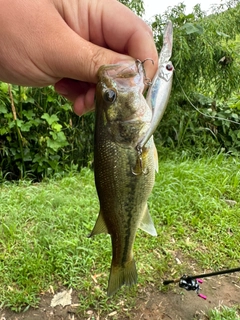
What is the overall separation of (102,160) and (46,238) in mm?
2074

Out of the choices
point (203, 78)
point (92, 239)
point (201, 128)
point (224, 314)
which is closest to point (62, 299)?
point (92, 239)

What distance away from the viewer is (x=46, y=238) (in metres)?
3.28

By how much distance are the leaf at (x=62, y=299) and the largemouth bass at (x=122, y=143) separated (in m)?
1.64

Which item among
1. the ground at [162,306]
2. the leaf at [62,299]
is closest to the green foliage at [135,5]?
the ground at [162,306]

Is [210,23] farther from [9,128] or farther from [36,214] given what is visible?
[36,214]

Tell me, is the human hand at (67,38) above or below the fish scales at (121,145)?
above

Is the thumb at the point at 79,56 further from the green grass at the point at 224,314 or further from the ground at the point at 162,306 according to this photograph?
the green grass at the point at 224,314

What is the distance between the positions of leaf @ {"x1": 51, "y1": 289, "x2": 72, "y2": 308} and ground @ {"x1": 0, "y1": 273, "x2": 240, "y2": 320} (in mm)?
30

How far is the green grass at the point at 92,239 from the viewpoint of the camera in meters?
2.97

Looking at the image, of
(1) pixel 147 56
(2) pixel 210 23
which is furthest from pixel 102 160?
(2) pixel 210 23

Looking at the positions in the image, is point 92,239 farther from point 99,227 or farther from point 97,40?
point 97,40

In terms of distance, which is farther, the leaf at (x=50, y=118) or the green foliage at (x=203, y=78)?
the green foliage at (x=203, y=78)

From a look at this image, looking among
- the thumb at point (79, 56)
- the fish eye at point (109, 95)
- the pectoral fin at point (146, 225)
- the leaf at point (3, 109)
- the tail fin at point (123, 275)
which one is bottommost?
the leaf at point (3, 109)

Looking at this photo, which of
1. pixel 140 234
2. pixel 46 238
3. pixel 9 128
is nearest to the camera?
pixel 46 238
